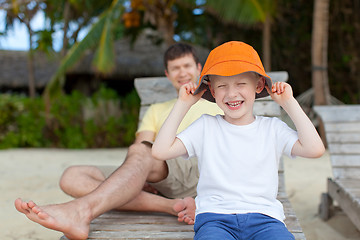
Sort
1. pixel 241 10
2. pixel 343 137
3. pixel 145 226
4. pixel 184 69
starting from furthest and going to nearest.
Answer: pixel 241 10 < pixel 343 137 < pixel 184 69 < pixel 145 226

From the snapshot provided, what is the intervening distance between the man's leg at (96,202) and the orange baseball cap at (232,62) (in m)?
0.63

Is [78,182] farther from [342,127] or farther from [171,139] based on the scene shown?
[342,127]

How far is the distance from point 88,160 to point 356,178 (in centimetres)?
487

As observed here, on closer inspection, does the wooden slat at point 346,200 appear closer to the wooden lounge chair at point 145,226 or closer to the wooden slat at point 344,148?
the wooden slat at point 344,148

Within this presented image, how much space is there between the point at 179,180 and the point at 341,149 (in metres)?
1.61

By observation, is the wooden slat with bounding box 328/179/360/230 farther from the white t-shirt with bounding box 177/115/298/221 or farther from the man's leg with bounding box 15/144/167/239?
the man's leg with bounding box 15/144/167/239

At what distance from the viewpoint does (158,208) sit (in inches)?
87.4

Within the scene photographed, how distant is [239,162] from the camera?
158 centimetres

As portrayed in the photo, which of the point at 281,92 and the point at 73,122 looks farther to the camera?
the point at 73,122

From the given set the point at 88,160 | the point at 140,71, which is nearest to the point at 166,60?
the point at 88,160

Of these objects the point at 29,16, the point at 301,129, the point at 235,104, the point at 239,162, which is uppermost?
the point at 29,16

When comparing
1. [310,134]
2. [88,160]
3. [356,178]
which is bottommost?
[88,160]

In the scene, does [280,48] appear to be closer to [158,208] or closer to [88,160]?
[88,160]

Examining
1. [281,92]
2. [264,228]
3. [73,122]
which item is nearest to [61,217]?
[264,228]
